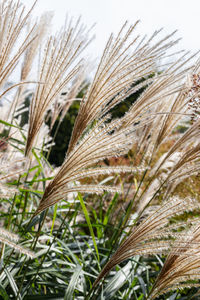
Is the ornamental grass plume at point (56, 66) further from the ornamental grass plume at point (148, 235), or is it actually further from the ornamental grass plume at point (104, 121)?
the ornamental grass plume at point (148, 235)

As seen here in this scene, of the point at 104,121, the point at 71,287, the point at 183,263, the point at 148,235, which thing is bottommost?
the point at 71,287

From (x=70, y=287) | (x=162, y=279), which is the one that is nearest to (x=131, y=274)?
(x=70, y=287)

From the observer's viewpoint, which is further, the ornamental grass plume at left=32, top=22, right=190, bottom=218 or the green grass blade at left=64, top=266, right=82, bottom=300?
the green grass blade at left=64, top=266, right=82, bottom=300

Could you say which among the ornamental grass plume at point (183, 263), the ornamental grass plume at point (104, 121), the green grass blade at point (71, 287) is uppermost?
the ornamental grass plume at point (104, 121)

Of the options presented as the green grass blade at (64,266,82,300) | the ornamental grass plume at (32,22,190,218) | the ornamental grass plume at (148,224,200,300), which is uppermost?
the ornamental grass plume at (32,22,190,218)

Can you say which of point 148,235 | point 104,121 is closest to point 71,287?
point 148,235

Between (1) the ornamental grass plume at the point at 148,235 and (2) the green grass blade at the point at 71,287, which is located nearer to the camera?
(1) the ornamental grass plume at the point at 148,235

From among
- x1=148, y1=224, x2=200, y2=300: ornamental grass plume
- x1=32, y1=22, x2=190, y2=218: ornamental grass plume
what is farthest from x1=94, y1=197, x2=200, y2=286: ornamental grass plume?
x1=32, y1=22, x2=190, y2=218: ornamental grass plume

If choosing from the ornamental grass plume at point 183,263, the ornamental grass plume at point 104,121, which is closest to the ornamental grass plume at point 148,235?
the ornamental grass plume at point 183,263

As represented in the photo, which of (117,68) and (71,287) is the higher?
(117,68)

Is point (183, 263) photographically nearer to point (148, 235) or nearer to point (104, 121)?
point (148, 235)

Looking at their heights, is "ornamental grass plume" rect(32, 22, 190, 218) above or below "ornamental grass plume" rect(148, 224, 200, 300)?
above

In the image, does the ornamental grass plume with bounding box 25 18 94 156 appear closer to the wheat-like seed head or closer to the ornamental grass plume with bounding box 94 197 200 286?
the wheat-like seed head

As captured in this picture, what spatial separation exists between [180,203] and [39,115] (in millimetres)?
736
